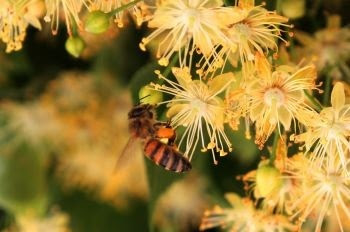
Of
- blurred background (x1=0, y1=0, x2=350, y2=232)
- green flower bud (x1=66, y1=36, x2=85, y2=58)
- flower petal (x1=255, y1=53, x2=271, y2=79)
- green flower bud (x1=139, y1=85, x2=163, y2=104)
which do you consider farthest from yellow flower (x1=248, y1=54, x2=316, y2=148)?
blurred background (x1=0, y1=0, x2=350, y2=232)

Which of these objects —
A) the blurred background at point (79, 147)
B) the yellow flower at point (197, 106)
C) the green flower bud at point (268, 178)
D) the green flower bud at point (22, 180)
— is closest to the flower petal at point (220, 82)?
the yellow flower at point (197, 106)

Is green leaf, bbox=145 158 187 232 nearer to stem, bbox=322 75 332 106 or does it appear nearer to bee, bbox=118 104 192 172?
bee, bbox=118 104 192 172

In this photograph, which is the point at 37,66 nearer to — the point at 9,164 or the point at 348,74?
the point at 9,164

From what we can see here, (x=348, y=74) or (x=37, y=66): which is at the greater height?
(x=348, y=74)

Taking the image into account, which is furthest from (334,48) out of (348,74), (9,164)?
(9,164)

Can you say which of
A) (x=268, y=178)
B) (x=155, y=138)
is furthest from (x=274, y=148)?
(x=155, y=138)

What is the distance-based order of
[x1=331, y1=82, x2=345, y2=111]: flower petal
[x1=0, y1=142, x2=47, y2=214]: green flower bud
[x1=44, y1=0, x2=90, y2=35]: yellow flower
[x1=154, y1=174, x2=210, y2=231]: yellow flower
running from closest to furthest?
[x1=331, y1=82, x2=345, y2=111]: flower petal < [x1=44, y1=0, x2=90, y2=35]: yellow flower < [x1=0, y1=142, x2=47, y2=214]: green flower bud < [x1=154, y1=174, x2=210, y2=231]: yellow flower

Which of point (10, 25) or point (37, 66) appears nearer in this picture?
point (10, 25)
